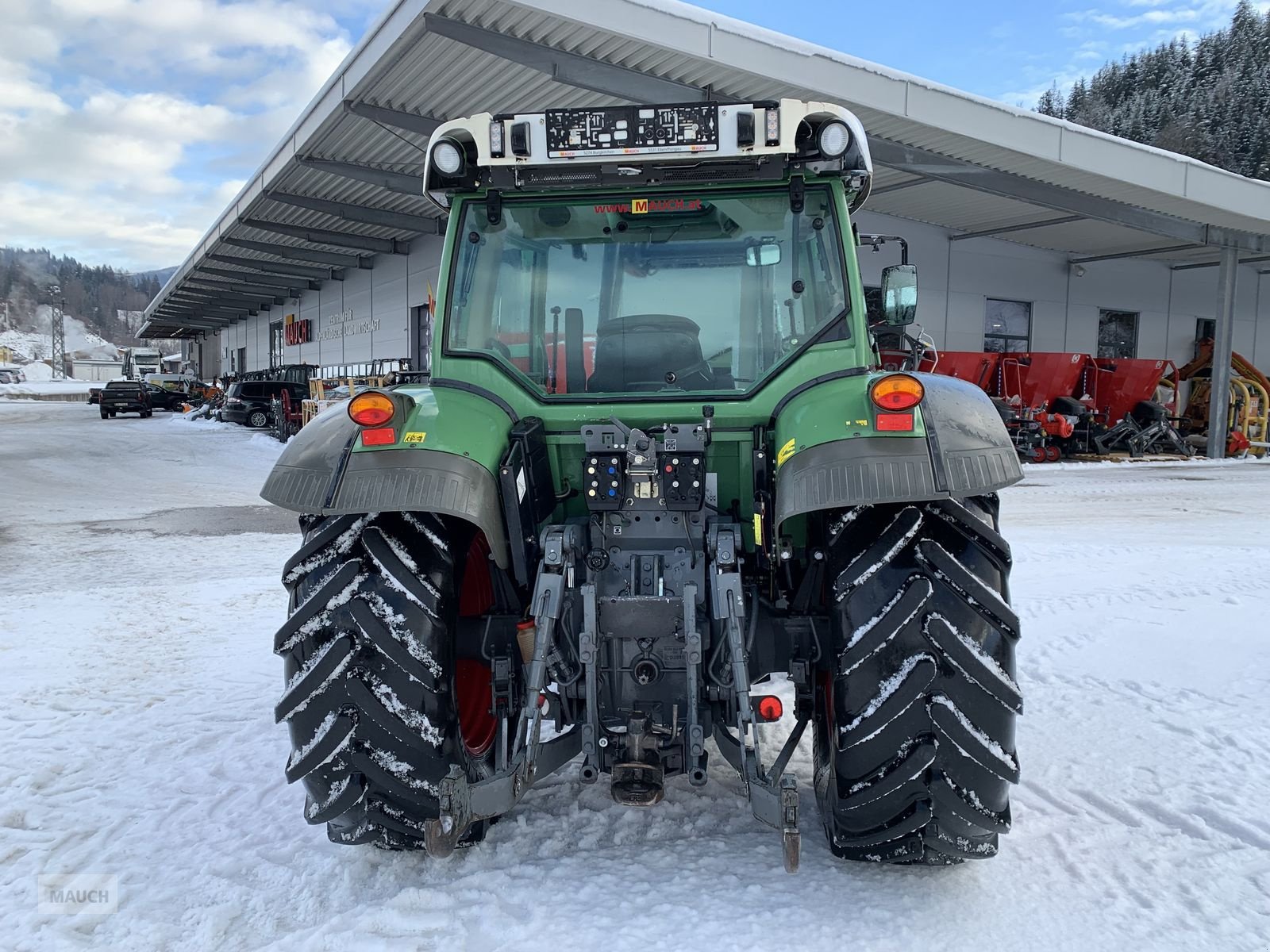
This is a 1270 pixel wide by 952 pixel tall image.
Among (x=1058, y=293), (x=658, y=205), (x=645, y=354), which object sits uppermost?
(x=1058, y=293)

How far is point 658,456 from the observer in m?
2.96

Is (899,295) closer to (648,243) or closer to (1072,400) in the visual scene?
(648,243)

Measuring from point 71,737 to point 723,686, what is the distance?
10.4ft

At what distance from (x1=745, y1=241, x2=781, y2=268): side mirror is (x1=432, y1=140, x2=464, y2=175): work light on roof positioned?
3.70ft

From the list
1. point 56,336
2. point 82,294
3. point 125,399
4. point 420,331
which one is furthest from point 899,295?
point 82,294

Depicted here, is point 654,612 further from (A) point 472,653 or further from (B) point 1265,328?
(B) point 1265,328

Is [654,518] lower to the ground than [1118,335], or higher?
lower

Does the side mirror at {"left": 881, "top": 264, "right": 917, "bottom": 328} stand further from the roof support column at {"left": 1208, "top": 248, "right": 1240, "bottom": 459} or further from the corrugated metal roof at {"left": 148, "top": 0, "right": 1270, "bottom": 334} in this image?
the roof support column at {"left": 1208, "top": 248, "right": 1240, "bottom": 459}

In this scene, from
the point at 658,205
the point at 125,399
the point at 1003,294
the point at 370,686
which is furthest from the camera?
the point at 125,399

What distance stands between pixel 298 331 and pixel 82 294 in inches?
5884

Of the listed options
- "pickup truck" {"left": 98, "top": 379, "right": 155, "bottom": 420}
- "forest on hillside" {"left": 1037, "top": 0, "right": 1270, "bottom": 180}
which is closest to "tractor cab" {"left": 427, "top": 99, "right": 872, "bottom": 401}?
"pickup truck" {"left": 98, "top": 379, "right": 155, "bottom": 420}

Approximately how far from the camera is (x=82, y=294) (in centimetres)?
15688

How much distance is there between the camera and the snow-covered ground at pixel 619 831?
2549 mm

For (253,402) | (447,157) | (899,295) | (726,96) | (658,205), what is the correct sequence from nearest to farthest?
(447,157)
(658,205)
(899,295)
(726,96)
(253,402)
